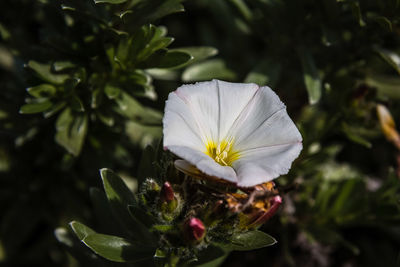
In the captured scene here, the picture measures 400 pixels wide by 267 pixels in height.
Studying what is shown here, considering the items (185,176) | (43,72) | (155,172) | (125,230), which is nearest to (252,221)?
(185,176)

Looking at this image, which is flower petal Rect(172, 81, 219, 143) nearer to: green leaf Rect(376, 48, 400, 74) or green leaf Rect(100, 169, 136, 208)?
green leaf Rect(100, 169, 136, 208)

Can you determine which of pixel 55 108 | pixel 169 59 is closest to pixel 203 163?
pixel 169 59

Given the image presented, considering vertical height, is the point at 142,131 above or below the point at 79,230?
below

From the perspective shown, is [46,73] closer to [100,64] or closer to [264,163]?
[100,64]

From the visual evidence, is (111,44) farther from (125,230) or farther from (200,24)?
(200,24)

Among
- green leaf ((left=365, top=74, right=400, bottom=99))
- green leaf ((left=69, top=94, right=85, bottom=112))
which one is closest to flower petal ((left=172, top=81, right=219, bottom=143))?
green leaf ((left=69, top=94, right=85, bottom=112))

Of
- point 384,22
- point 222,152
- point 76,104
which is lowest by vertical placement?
point 222,152
